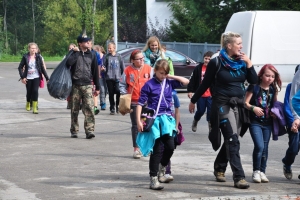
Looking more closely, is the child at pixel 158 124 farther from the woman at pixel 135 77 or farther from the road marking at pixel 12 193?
the woman at pixel 135 77

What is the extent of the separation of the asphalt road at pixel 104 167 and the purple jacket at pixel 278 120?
602 millimetres

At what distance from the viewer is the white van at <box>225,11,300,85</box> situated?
1656cm

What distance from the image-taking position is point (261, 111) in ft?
29.0

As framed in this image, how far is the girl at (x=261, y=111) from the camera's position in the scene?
351 inches

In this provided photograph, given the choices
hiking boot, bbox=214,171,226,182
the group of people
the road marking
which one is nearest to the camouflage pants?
the group of people

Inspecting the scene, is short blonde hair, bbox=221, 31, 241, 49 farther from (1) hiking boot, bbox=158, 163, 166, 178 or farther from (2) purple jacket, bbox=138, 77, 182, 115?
(1) hiking boot, bbox=158, 163, 166, 178

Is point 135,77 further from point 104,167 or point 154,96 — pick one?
point 154,96

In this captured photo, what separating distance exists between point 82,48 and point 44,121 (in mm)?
3629

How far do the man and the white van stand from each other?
4505 mm

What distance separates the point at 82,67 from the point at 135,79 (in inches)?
109

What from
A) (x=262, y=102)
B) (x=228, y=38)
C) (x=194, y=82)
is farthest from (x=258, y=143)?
(x=194, y=82)

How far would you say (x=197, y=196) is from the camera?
812 centimetres

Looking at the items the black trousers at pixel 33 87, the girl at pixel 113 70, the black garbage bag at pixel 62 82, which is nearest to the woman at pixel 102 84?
the girl at pixel 113 70

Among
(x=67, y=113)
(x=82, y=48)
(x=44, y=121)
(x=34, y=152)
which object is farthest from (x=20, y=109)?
(x=34, y=152)
